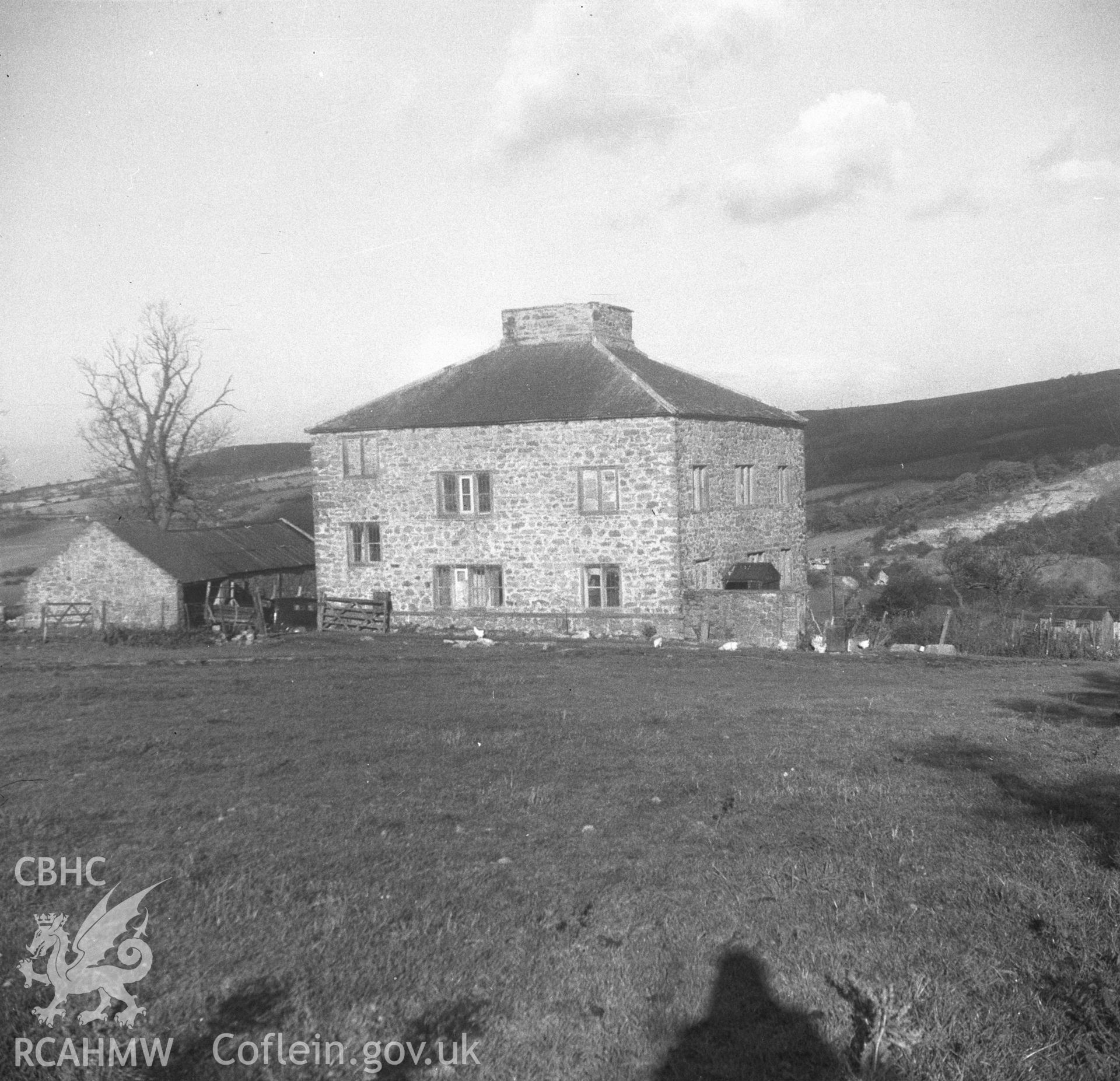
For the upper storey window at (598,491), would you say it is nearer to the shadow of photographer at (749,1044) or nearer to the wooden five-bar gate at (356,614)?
the wooden five-bar gate at (356,614)

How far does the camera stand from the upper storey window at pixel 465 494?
34625 millimetres

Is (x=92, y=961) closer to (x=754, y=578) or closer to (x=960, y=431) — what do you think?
(x=754, y=578)

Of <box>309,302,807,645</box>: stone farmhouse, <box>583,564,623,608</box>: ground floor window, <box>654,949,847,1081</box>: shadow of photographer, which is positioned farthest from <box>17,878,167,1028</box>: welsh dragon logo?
<box>583,564,623,608</box>: ground floor window

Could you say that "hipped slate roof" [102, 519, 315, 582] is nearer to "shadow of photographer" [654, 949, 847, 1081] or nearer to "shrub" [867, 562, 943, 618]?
"shrub" [867, 562, 943, 618]

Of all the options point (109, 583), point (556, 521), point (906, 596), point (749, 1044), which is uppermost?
point (556, 521)

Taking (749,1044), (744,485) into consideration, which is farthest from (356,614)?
(749,1044)

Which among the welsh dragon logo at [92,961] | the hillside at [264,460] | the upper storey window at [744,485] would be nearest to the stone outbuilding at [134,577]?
the upper storey window at [744,485]

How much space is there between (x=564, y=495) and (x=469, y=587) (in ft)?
13.6

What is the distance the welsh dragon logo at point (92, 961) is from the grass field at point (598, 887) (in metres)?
0.08

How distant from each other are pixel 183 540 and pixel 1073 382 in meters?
84.0

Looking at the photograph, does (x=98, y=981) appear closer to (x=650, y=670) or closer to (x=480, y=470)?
(x=650, y=670)

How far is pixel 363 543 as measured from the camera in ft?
119

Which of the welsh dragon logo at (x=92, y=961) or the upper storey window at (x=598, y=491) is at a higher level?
the upper storey window at (x=598, y=491)

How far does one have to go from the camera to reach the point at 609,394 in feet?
111
